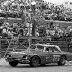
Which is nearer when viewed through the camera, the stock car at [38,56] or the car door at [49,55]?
the stock car at [38,56]

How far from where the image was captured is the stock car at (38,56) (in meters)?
17.9

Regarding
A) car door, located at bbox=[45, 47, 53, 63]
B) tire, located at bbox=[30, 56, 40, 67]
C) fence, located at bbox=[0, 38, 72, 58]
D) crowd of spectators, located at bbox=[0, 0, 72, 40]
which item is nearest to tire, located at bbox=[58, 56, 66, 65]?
car door, located at bbox=[45, 47, 53, 63]

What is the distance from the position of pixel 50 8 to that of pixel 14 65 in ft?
65.2

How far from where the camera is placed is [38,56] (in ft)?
60.1

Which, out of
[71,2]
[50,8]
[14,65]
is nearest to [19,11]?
[50,8]

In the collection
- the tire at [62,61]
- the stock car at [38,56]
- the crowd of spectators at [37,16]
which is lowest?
the tire at [62,61]

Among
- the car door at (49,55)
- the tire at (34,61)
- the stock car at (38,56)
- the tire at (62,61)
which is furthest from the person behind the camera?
the tire at (62,61)

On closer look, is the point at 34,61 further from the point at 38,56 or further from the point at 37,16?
the point at 37,16

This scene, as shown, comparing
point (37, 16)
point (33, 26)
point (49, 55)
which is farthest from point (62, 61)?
point (37, 16)

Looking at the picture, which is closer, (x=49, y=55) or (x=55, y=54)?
(x=49, y=55)

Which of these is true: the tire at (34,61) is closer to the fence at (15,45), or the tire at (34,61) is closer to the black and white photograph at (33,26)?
the black and white photograph at (33,26)

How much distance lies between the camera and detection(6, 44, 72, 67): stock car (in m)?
17.9

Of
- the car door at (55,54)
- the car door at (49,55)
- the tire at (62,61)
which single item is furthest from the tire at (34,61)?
the tire at (62,61)

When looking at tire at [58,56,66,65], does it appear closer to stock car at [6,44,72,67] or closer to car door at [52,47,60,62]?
stock car at [6,44,72,67]
